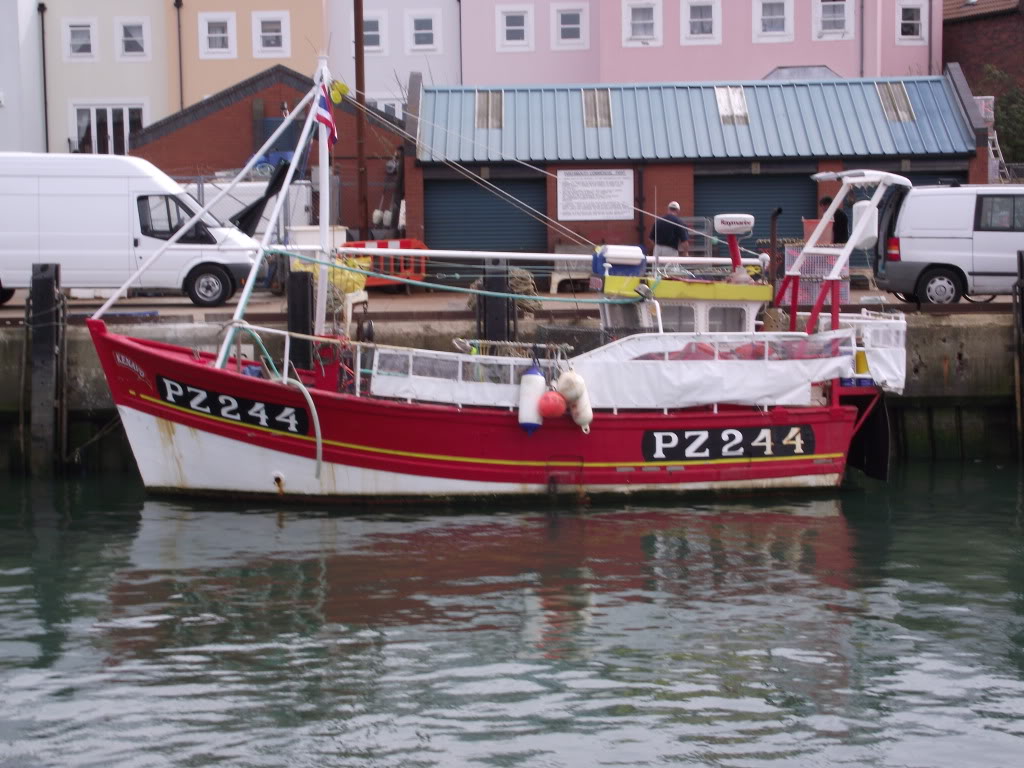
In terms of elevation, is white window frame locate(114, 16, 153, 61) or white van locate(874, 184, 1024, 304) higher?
white window frame locate(114, 16, 153, 61)

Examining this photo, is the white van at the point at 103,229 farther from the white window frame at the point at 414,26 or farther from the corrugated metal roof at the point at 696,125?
the white window frame at the point at 414,26

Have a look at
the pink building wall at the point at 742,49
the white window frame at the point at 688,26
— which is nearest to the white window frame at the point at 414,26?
the pink building wall at the point at 742,49

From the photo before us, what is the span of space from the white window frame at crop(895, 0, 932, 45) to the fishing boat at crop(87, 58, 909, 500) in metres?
27.9

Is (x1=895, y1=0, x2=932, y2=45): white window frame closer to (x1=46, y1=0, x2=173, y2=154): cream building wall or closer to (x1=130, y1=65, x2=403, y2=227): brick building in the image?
(x1=130, y1=65, x2=403, y2=227): brick building

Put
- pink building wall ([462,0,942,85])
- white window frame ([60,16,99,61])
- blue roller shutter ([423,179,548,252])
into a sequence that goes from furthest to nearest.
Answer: white window frame ([60,16,99,61]) < pink building wall ([462,0,942,85]) < blue roller shutter ([423,179,548,252])

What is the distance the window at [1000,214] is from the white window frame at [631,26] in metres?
22.0

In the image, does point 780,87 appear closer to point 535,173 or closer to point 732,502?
point 535,173

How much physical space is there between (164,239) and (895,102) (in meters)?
14.5

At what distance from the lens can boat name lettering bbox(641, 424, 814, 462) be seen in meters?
15.2

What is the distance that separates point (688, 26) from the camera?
4059 centimetres

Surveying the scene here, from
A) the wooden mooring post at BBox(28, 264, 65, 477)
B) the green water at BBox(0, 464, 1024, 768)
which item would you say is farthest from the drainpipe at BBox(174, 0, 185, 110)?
the green water at BBox(0, 464, 1024, 768)

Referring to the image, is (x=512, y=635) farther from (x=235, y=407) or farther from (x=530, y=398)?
(x=235, y=407)

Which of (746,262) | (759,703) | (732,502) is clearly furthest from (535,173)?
(759,703)

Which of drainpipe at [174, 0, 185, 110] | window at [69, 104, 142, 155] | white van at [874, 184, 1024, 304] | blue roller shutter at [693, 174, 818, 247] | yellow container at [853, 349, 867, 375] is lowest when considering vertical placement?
yellow container at [853, 349, 867, 375]
